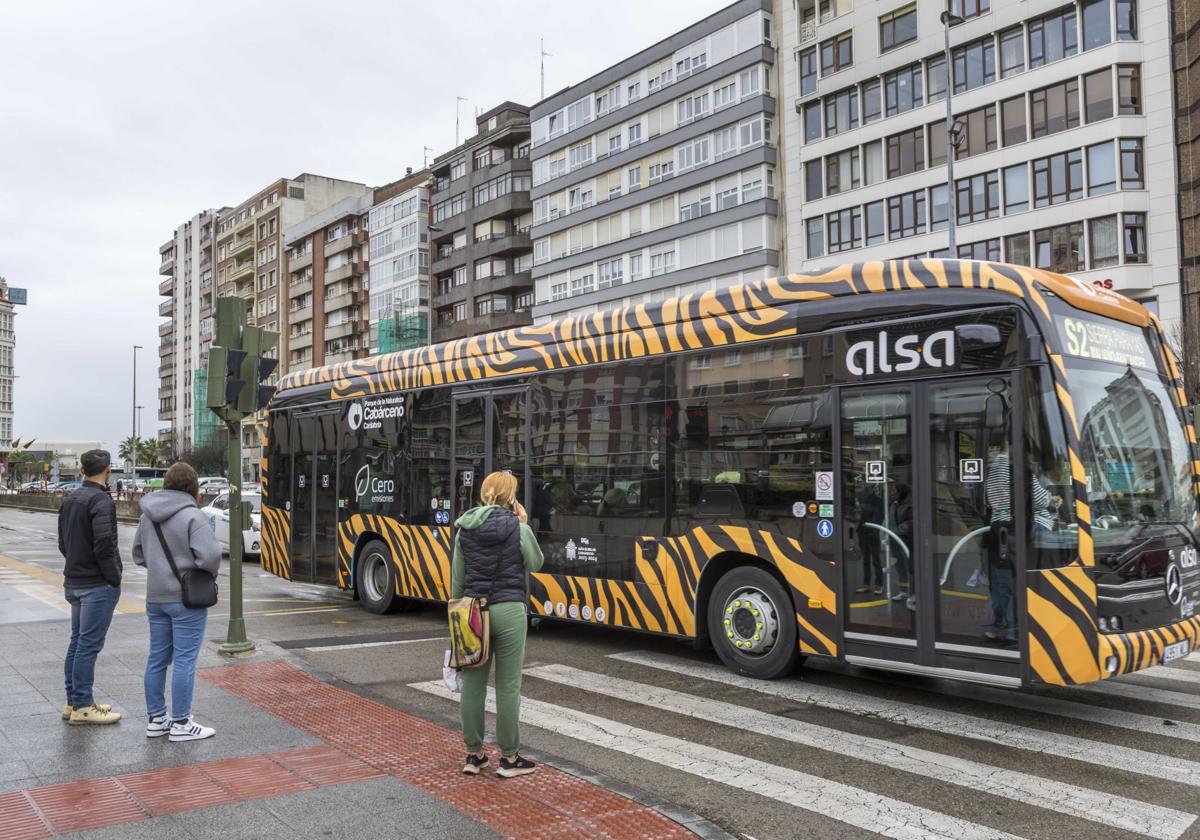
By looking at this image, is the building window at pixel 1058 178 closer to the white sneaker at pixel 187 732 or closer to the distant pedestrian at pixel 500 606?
the distant pedestrian at pixel 500 606

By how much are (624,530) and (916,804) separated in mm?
4523

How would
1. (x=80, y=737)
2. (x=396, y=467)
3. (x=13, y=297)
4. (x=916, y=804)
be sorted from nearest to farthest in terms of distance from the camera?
(x=916, y=804) < (x=80, y=737) < (x=396, y=467) < (x=13, y=297)

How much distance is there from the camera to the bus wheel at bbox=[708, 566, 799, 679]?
8258 mm

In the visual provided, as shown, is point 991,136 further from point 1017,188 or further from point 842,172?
Answer: point 842,172

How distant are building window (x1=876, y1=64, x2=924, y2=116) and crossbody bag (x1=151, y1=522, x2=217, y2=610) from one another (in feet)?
130

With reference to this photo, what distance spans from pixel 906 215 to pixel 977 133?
3.97m

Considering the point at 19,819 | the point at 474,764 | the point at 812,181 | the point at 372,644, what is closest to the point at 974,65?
the point at 812,181

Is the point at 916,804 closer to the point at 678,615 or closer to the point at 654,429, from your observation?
the point at 678,615

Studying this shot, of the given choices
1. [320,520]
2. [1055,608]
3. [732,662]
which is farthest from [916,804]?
[320,520]

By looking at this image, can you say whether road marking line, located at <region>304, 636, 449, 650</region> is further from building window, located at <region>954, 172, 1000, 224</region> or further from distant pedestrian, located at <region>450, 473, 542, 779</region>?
building window, located at <region>954, 172, 1000, 224</region>

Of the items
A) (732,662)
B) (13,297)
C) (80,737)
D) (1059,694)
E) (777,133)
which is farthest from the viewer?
(13,297)

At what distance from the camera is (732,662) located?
8.67m

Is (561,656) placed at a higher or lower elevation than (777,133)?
lower

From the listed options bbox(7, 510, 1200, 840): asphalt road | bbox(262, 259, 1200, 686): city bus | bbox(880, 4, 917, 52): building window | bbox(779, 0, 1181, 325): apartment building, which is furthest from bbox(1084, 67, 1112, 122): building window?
bbox(262, 259, 1200, 686): city bus
